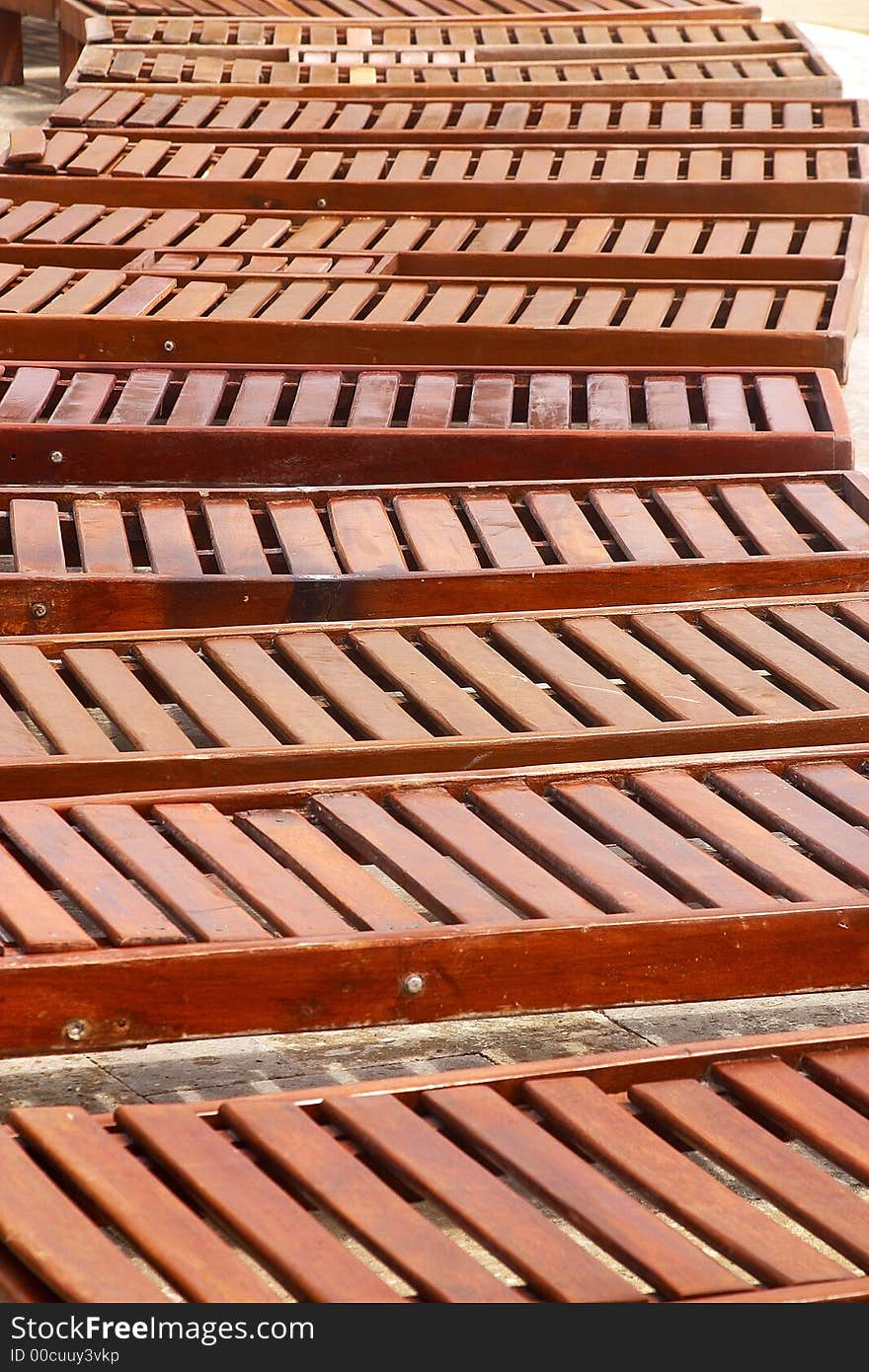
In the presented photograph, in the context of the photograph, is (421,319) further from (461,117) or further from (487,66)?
(487,66)

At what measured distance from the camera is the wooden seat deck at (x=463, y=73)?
7109 mm

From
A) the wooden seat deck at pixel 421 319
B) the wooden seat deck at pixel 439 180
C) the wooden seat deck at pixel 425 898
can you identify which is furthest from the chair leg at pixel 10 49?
the wooden seat deck at pixel 425 898

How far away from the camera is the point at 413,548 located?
3822 mm

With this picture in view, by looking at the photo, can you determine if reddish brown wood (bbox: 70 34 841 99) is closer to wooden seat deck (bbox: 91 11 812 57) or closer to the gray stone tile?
wooden seat deck (bbox: 91 11 812 57)

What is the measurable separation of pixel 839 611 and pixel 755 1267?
178 centimetres

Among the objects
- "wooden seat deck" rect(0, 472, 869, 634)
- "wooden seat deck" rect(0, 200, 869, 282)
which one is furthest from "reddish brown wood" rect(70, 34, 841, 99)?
"wooden seat deck" rect(0, 472, 869, 634)

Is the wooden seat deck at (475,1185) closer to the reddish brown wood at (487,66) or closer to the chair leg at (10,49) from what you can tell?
the reddish brown wood at (487,66)

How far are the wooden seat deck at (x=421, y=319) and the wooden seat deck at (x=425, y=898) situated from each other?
202 centimetres

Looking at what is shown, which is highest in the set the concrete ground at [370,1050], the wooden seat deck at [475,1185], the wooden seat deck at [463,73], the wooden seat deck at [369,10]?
the wooden seat deck at [369,10]

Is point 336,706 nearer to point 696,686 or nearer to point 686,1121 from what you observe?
point 696,686

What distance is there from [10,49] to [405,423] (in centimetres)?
555

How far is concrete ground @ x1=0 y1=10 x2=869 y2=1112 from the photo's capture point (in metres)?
2.72

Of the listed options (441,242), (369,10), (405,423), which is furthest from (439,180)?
(369,10)

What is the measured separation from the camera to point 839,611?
12.0ft
